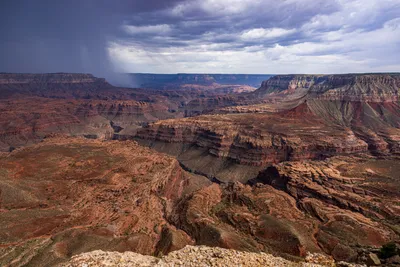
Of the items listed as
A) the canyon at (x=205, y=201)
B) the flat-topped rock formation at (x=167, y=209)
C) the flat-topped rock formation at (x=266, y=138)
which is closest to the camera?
the flat-topped rock formation at (x=167, y=209)

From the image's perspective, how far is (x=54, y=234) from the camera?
44250 millimetres

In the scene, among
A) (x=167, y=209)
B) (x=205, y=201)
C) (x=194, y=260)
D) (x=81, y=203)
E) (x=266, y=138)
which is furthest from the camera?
(x=266, y=138)

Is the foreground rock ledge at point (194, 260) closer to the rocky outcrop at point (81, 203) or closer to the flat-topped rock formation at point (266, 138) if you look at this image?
the rocky outcrop at point (81, 203)

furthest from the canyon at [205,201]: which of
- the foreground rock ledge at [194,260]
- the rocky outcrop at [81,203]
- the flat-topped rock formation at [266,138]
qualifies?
the foreground rock ledge at [194,260]

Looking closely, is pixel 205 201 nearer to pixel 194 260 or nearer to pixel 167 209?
pixel 167 209

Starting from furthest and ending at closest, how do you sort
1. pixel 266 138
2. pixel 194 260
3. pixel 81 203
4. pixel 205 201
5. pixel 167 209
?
pixel 266 138 → pixel 167 209 → pixel 205 201 → pixel 81 203 → pixel 194 260

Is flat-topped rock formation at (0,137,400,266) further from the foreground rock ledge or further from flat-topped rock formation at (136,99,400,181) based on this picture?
flat-topped rock formation at (136,99,400,181)

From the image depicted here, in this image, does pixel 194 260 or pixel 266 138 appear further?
pixel 266 138

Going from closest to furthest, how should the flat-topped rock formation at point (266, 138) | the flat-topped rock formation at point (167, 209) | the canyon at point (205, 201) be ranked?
the flat-topped rock formation at point (167, 209) < the canyon at point (205, 201) < the flat-topped rock formation at point (266, 138)

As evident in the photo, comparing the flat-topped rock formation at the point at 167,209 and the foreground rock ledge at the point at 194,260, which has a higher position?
the foreground rock ledge at the point at 194,260

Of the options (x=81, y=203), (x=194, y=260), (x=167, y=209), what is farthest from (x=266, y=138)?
(x=194, y=260)

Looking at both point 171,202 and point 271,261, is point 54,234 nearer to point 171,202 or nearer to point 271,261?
point 171,202

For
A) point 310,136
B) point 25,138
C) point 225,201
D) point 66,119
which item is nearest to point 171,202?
point 225,201

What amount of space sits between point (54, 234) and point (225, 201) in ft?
120
